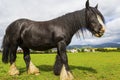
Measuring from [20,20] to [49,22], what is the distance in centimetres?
161

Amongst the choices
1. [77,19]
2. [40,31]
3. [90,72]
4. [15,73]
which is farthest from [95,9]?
[15,73]

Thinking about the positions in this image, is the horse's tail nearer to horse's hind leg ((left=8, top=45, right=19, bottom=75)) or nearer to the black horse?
the black horse

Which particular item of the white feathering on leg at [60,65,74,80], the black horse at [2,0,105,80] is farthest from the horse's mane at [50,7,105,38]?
the white feathering on leg at [60,65,74,80]

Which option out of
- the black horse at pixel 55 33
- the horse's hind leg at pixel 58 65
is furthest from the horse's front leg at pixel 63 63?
the horse's hind leg at pixel 58 65

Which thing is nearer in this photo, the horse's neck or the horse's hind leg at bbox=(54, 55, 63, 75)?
the horse's neck

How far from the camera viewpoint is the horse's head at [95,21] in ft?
35.2

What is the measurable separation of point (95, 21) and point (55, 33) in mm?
1780

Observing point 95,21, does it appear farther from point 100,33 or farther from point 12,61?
point 12,61

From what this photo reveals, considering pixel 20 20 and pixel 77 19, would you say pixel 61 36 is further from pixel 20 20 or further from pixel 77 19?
pixel 20 20

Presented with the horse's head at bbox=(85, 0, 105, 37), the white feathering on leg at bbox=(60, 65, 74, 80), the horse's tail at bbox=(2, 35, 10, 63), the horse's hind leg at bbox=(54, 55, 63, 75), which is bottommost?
the white feathering on leg at bbox=(60, 65, 74, 80)

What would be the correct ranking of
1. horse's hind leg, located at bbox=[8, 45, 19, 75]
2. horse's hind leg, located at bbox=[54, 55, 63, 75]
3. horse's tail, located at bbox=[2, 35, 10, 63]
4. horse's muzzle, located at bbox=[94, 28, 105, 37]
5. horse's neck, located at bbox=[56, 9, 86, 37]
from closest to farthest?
1. horse's muzzle, located at bbox=[94, 28, 105, 37]
2. horse's neck, located at bbox=[56, 9, 86, 37]
3. horse's hind leg, located at bbox=[54, 55, 63, 75]
4. horse's hind leg, located at bbox=[8, 45, 19, 75]
5. horse's tail, located at bbox=[2, 35, 10, 63]

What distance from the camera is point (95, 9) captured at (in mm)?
A: 10984

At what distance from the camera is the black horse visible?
10.9 metres

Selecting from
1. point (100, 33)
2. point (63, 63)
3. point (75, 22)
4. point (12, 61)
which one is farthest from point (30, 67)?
point (100, 33)
